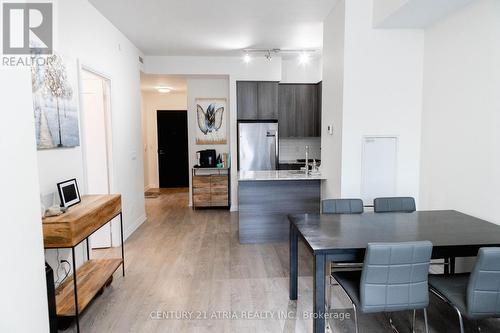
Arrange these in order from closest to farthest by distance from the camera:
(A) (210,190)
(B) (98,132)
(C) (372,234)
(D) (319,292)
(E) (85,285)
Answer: (D) (319,292), (C) (372,234), (E) (85,285), (B) (98,132), (A) (210,190)

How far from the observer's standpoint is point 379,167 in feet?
11.2

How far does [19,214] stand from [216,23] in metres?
3.46

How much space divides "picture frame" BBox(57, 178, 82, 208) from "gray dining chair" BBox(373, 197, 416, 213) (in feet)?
9.07

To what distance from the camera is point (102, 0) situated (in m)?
3.32

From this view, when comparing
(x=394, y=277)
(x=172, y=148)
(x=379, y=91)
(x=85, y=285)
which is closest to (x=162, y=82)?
(x=172, y=148)

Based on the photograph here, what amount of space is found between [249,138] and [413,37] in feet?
10.2

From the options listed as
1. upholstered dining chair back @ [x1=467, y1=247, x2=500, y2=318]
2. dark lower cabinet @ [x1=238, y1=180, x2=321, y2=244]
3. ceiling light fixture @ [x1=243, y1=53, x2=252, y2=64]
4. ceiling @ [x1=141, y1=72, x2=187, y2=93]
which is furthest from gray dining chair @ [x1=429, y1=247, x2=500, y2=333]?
ceiling @ [x1=141, y1=72, x2=187, y2=93]

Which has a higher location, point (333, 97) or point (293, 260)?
point (333, 97)

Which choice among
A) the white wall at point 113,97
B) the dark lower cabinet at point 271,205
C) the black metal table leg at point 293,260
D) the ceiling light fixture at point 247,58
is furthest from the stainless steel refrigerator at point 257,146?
the black metal table leg at point 293,260

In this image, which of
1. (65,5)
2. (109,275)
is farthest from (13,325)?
(65,5)

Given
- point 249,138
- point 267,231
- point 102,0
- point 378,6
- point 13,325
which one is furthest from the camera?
point 249,138

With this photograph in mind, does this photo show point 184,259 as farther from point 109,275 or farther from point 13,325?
point 13,325

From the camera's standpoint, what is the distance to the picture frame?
2525 mm

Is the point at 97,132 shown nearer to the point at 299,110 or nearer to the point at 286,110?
the point at 286,110
